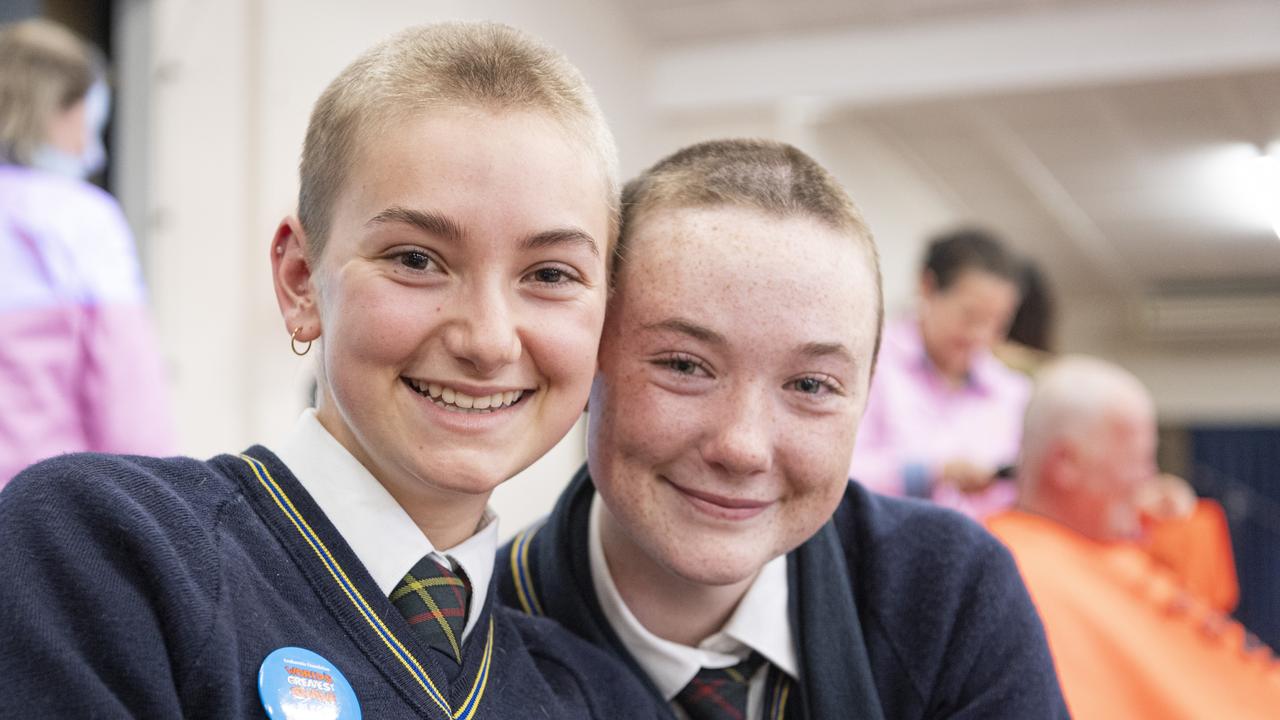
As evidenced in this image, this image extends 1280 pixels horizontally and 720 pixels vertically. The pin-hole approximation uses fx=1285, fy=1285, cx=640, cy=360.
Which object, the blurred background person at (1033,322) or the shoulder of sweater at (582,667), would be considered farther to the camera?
the blurred background person at (1033,322)

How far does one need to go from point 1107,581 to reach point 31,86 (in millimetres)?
2302

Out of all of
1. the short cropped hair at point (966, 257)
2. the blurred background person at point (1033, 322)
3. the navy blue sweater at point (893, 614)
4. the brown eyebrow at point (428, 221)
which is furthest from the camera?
the blurred background person at point (1033, 322)

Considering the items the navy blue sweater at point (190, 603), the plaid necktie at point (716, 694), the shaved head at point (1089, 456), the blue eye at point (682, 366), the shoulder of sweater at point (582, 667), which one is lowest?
the shaved head at point (1089, 456)

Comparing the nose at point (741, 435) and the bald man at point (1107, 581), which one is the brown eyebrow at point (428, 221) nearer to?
the nose at point (741, 435)

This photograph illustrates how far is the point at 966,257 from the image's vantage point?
376 cm

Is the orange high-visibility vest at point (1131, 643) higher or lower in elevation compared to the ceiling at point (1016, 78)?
lower

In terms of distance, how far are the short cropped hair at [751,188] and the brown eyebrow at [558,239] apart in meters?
0.17

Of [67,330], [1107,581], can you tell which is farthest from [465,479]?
[1107,581]

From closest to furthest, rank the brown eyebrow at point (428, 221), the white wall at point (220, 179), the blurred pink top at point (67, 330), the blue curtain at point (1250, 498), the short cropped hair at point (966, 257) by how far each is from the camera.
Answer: the brown eyebrow at point (428, 221) → the blurred pink top at point (67, 330) → the white wall at point (220, 179) → the short cropped hair at point (966, 257) → the blue curtain at point (1250, 498)

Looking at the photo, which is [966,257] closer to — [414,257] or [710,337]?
[710,337]

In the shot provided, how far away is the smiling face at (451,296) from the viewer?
1.02 m

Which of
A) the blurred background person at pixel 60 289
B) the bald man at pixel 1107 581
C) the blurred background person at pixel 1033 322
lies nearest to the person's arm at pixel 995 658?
the bald man at pixel 1107 581

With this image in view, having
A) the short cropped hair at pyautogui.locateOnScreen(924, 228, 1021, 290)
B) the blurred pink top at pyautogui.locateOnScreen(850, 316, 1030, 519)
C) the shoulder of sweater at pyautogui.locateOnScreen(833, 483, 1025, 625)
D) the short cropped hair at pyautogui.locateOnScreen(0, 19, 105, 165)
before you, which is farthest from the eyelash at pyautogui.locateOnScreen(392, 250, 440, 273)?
the short cropped hair at pyautogui.locateOnScreen(924, 228, 1021, 290)

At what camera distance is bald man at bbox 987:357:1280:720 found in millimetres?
2381
